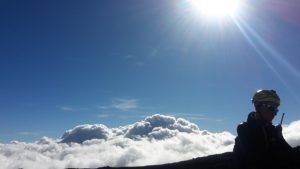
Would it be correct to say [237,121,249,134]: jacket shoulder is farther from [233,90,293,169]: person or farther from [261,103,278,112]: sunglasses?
[261,103,278,112]: sunglasses

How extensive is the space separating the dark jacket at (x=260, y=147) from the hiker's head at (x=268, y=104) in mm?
173

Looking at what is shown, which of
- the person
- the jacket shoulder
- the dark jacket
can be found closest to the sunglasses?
the person

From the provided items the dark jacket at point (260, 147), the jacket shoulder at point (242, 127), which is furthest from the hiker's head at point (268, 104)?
the jacket shoulder at point (242, 127)

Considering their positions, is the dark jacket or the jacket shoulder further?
the jacket shoulder

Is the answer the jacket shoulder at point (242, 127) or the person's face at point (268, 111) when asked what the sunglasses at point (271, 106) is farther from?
the jacket shoulder at point (242, 127)

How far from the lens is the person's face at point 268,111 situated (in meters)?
7.51

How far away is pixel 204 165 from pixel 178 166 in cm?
1247

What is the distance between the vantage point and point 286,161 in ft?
23.0

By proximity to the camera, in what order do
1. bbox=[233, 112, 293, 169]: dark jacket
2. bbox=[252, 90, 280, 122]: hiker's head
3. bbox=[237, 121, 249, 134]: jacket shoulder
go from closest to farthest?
bbox=[233, 112, 293, 169]: dark jacket < bbox=[252, 90, 280, 122]: hiker's head < bbox=[237, 121, 249, 134]: jacket shoulder

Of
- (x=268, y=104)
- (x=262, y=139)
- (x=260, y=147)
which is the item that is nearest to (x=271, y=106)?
(x=268, y=104)

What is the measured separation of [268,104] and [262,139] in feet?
2.40

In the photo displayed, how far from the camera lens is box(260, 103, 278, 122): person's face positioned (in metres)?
7.51

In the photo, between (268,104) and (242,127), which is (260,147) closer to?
(242,127)

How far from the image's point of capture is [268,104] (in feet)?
24.6
